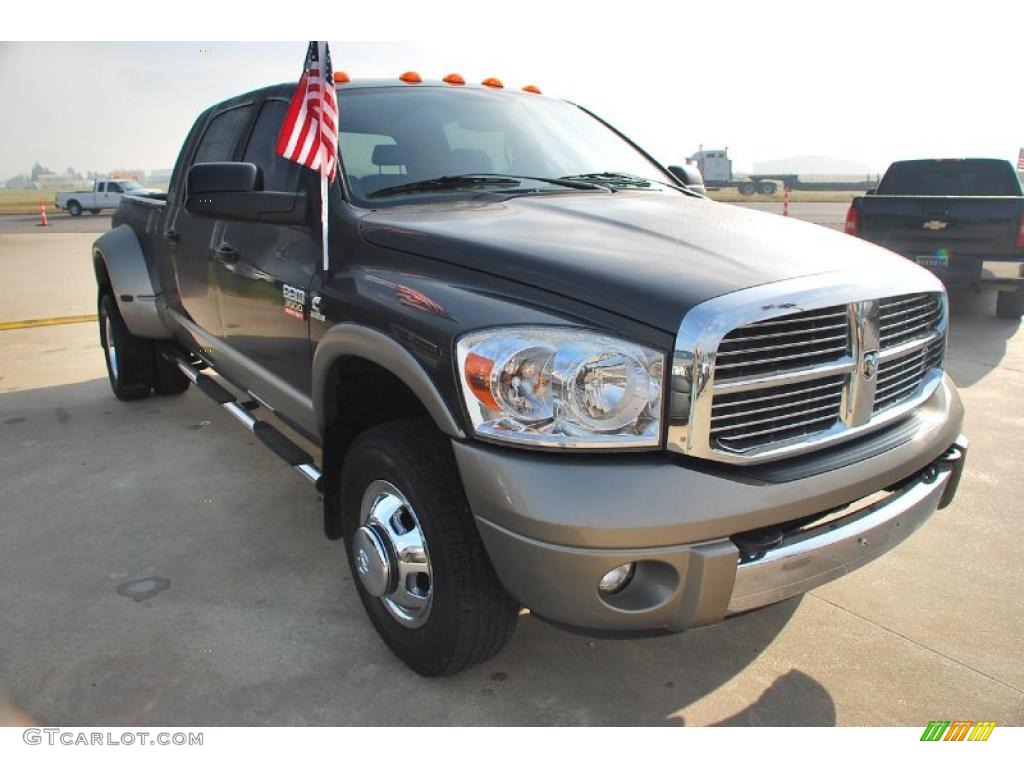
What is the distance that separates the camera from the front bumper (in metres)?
1.80

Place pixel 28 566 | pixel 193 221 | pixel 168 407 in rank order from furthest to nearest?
pixel 168 407 < pixel 193 221 < pixel 28 566

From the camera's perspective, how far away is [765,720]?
7.41 ft

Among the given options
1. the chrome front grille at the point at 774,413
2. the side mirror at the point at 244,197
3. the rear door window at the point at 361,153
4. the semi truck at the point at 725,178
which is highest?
the semi truck at the point at 725,178

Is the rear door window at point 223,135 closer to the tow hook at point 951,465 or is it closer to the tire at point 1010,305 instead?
the tow hook at point 951,465

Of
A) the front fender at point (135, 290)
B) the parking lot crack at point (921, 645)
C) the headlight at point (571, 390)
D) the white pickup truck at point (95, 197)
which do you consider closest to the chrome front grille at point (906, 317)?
the headlight at point (571, 390)

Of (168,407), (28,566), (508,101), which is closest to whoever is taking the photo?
(28,566)

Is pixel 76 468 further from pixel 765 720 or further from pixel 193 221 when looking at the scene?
pixel 765 720

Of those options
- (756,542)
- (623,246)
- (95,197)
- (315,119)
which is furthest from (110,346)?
(95,197)

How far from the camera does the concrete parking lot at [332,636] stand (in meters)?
2.31

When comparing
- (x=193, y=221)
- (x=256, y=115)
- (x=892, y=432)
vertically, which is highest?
(x=256, y=115)

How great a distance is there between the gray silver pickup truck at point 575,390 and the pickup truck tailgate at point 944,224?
206 inches

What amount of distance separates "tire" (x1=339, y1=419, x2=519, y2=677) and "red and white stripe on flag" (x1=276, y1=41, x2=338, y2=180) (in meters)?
0.96
